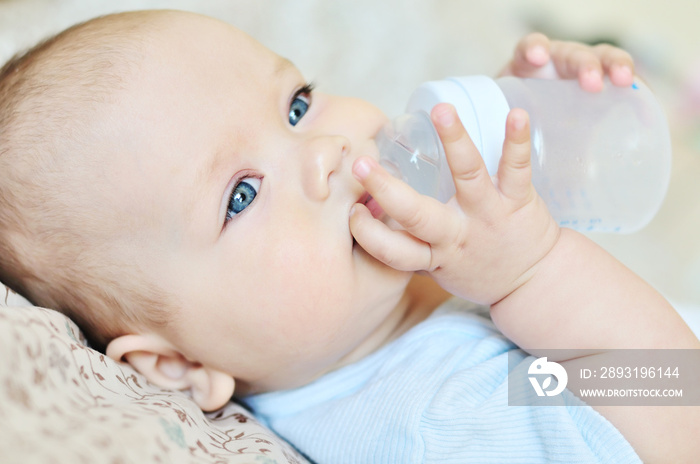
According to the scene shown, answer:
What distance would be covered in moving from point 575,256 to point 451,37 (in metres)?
1.08

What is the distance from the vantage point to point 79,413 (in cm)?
65

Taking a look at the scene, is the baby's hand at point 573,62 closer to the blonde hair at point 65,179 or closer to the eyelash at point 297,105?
the eyelash at point 297,105

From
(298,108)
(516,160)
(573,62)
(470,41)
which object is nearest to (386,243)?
(516,160)

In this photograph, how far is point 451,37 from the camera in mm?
1877

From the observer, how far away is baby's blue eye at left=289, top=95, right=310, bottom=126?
105cm

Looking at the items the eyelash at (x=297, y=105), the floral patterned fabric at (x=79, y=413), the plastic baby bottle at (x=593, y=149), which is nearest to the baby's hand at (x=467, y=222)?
the plastic baby bottle at (x=593, y=149)

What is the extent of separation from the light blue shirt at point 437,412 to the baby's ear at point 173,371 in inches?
6.8

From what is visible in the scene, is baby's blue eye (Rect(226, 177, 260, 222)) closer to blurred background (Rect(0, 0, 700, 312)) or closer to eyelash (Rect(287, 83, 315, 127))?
eyelash (Rect(287, 83, 315, 127))

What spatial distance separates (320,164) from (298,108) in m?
0.20

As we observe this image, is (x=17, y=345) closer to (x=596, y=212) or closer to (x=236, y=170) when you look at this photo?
(x=236, y=170)

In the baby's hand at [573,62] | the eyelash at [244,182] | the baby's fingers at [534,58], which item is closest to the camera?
the eyelash at [244,182]

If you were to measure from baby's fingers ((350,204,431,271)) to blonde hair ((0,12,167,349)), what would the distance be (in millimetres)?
325

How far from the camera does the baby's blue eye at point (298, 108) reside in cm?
105

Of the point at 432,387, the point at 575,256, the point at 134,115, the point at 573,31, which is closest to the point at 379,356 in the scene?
the point at 432,387
